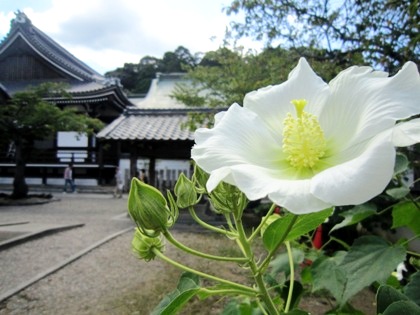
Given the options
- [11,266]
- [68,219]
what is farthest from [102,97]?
[11,266]

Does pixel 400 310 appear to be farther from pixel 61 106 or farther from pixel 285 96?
pixel 61 106

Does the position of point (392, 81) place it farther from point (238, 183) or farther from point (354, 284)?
point (354, 284)

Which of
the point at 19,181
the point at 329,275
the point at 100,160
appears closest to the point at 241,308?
the point at 329,275

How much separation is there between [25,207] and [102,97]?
247 inches

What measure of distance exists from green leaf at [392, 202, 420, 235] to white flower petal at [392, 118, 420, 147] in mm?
607

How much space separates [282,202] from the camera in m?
0.37

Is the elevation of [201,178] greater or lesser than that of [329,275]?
greater

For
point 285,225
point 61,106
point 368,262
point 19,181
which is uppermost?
point 61,106

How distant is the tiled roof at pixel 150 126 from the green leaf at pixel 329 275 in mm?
6255

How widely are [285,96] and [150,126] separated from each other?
887cm

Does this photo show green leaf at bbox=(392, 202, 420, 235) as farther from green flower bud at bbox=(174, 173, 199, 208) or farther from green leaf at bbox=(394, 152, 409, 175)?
green flower bud at bbox=(174, 173, 199, 208)

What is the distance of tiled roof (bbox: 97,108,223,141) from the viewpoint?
837 cm

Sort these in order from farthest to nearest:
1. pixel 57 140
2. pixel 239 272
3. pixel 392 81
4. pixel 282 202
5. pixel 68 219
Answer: pixel 57 140, pixel 68 219, pixel 239 272, pixel 392 81, pixel 282 202

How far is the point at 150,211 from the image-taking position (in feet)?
1.78
